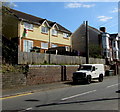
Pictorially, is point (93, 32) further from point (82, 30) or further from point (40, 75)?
point (40, 75)

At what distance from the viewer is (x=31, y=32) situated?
114 feet

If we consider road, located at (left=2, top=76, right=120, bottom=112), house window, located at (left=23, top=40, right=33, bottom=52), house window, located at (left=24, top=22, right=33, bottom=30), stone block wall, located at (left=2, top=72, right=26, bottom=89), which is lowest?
road, located at (left=2, top=76, right=120, bottom=112)

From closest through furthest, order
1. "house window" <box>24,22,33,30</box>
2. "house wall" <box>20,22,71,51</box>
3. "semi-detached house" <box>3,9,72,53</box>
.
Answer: "semi-detached house" <box>3,9,72,53</box> < "house window" <box>24,22,33,30</box> < "house wall" <box>20,22,71,51</box>

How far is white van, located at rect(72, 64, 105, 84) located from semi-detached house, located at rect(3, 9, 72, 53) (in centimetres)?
1114

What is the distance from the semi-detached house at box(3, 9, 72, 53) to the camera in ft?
106

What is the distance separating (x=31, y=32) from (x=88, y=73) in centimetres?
1600

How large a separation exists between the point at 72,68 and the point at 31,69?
28.0ft

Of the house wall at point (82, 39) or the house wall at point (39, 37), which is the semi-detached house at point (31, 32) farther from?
the house wall at point (82, 39)

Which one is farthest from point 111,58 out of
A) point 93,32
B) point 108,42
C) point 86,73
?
point 86,73

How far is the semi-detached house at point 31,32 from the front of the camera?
32.2 meters

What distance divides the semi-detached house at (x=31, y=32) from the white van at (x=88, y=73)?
11140 mm

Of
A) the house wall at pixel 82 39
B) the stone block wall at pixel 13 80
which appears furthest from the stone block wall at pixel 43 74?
the house wall at pixel 82 39

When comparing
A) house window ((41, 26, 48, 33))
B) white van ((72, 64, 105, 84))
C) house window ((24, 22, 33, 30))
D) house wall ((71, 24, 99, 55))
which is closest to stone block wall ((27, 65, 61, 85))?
white van ((72, 64, 105, 84))

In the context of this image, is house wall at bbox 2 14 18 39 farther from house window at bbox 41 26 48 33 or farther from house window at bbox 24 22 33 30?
house window at bbox 41 26 48 33
